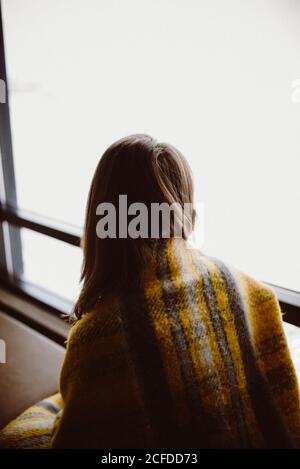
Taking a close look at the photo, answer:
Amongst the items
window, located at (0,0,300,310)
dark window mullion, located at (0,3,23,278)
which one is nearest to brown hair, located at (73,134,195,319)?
window, located at (0,0,300,310)

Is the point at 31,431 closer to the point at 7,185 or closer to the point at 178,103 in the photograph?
the point at 178,103

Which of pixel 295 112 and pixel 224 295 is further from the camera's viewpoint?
pixel 295 112

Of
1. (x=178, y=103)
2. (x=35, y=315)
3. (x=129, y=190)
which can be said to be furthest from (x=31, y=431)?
(x=178, y=103)

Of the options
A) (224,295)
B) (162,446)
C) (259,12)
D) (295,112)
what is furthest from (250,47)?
(162,446)

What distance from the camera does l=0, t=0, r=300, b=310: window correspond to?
1166 millimetres

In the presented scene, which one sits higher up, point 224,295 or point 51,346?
point 224,295

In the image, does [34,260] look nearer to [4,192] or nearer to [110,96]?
[4,192]

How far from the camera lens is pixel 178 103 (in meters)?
1.40

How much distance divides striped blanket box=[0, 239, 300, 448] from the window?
1.57 feet

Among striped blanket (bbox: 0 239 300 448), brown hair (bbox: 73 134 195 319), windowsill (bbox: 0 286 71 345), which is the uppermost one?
brown hair (bbox: 73 134 195 319)

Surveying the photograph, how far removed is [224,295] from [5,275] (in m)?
1.80

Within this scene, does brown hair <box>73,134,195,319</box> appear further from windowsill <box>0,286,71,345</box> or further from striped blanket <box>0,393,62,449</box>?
windowsill <box>0,286,71,345</box>

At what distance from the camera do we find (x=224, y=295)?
791mm

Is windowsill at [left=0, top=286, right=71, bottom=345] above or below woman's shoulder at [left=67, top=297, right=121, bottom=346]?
below
